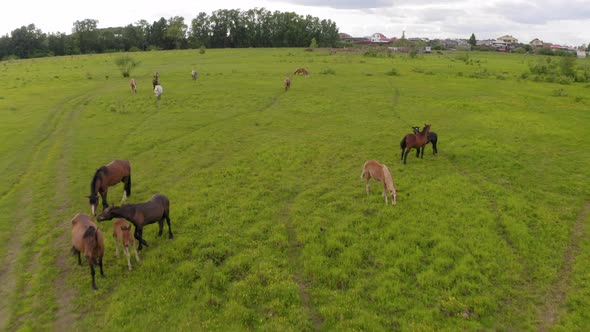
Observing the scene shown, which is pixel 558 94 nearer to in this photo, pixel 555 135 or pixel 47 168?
pixel 555 135

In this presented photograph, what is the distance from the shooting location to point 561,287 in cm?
946

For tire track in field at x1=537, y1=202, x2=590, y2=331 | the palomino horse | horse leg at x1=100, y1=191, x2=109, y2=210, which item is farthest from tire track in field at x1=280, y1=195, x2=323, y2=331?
horse leg at x1=100, y1=191, x2=109, y2=210

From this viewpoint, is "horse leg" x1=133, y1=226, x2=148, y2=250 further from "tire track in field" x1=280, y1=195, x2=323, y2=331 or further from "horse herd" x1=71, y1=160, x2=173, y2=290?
"tire track in field" x1=280, y1=195, x2=323, y2=331

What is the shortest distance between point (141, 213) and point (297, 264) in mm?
4691

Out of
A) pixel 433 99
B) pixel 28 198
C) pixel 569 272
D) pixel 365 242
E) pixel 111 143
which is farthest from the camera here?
pixel 433 99

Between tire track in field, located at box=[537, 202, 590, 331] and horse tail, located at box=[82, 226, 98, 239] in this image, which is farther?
horse tail, located at box=[82, 226, 98, 239]

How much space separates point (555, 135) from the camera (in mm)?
22406

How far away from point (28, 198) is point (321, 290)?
12.8m

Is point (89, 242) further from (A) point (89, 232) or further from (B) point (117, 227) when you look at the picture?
(B) point (117, 227)

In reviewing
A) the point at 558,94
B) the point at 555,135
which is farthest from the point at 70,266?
the point at 558,94

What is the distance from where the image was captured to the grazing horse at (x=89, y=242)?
9250 millimetres

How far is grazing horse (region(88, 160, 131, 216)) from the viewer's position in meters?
13.0

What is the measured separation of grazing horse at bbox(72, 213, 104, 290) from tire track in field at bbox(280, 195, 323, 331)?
16.5 ft

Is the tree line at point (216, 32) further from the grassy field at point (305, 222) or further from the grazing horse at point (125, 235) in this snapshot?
the grazing horse at point (125, 235)
